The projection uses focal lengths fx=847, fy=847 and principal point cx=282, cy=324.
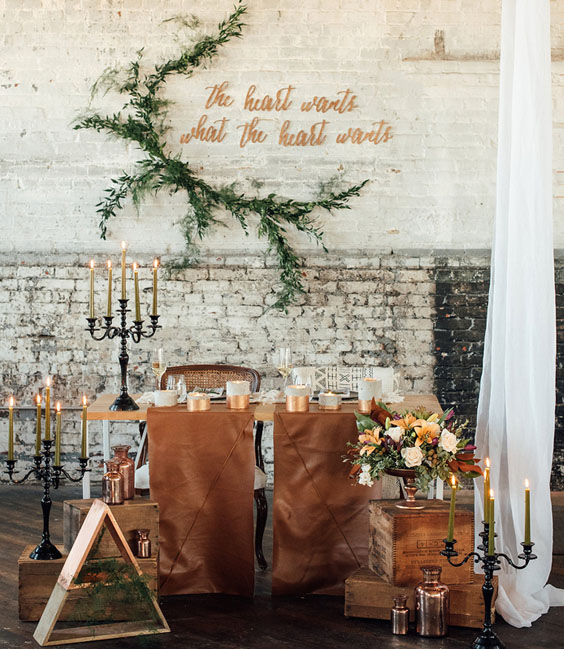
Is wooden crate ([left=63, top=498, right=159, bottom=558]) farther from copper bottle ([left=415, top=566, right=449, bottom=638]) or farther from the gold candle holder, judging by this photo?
copper bottle ([left=415, top=566, right=449, bottom=638])

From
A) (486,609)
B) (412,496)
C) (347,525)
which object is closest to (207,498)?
(347,525)

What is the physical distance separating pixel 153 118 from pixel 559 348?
125 inches

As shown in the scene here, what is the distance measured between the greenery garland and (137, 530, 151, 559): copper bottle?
8.36 ft

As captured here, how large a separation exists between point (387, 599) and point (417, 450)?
631mm

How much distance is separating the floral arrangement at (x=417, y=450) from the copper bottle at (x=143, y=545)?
0.90m

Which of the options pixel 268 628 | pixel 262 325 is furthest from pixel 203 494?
pixel 262 325

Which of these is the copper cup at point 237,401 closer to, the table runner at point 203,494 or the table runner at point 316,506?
the table runner at point 203,494

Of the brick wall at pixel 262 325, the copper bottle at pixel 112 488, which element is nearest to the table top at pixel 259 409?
the copper bottle at pixel 112 488

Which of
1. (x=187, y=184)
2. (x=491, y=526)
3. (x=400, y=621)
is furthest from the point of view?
(x=187, y=184)

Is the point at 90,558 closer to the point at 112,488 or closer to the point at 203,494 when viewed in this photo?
the point at 112,488

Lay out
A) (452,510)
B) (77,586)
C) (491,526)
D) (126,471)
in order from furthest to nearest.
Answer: (126,471) → (77,586) → (452,510) → (491,526)

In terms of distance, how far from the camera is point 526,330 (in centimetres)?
361

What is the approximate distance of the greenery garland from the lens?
5695 mm

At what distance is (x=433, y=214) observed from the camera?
5.75 m
